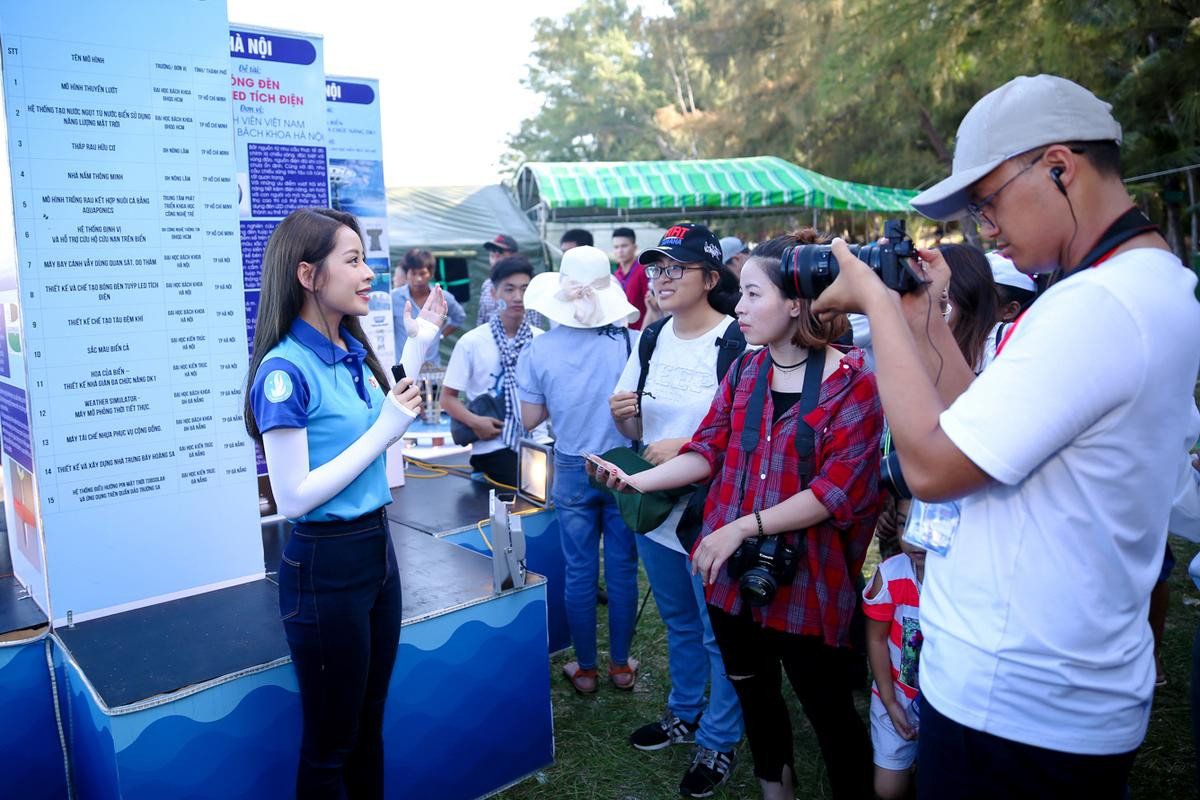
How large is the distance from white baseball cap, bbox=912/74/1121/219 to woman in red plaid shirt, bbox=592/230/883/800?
33.0 inches

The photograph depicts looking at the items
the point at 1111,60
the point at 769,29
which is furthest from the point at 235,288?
the point at 769,29

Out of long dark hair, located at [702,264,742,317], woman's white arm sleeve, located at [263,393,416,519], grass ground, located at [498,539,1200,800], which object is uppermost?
long dark hair, located at [702,264,742,317]

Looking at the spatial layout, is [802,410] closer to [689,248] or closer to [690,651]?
[689,248]

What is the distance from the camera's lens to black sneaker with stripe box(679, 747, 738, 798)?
2717mm

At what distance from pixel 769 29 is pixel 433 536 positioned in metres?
15.7

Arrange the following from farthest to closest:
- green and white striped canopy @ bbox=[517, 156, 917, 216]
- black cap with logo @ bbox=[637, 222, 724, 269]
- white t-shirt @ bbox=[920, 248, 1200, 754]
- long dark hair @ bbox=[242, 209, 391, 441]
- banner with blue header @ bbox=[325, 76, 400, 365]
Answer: green and white striped canopy @ bbox=[517, 156, 917, 216], banner with blue header @ bbox=[325, 76, 400, 365], black cap with logo @ bbox=[637, 222, 724, 269], long dark hair @ bbox=[242, 209, 391, 441], white t-shirt @ bbox=[920, 248, 1200, 754]

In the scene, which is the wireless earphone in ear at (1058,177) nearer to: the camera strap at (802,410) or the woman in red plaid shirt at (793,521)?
the woman in red plaid shirt at (793,521)

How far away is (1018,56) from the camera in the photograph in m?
5.71

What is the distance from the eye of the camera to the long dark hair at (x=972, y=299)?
262 cm

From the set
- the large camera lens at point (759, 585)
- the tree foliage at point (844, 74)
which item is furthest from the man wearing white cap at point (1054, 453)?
the tree foliage at point (844, 74)

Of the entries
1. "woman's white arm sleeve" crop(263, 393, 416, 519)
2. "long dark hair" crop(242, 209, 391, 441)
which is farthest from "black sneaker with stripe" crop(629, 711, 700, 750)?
"long dark hair" crop(242, 209, 391, 441)

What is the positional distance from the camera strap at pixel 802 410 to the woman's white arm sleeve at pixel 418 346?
90cm

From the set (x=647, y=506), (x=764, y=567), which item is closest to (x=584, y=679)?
(x=647, y=506)

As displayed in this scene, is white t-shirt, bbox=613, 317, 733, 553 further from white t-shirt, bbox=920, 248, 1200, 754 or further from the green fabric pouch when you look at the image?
white t-shirt, bbox=920, 248, 1200, 754
